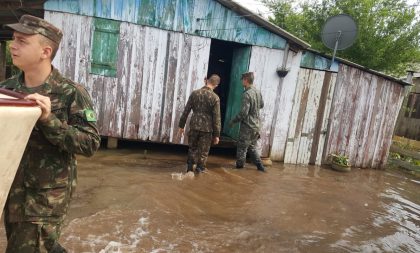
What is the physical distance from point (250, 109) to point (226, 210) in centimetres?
270

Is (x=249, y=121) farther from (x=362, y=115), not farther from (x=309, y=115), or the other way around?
(x=362, y=115)

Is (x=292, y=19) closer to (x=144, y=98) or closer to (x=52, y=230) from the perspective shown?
(x=144, y=98)

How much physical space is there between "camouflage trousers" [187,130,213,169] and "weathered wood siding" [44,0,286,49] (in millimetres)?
2328

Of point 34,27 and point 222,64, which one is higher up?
point 222,64

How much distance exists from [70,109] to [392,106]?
881cm

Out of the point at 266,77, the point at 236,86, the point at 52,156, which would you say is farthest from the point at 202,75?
the point at 52,156

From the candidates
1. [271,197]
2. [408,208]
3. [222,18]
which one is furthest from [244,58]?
[408,208]

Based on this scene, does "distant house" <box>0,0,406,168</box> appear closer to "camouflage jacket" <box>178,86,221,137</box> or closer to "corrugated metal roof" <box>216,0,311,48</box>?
"corrugated metal roof" <box>216,0,311,48</box>

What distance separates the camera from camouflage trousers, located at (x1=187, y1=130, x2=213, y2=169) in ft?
21.2

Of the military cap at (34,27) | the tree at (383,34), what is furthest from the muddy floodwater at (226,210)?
the tree at (383,34)

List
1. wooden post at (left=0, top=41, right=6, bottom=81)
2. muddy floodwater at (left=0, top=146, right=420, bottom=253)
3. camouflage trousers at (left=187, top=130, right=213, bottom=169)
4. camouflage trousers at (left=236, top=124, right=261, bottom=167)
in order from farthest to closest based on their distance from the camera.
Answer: wooden post at (left=0, top=41, right=6, bottom=81) < camouflage trousers at (left=236, top=124, right=261, bottom=167) < camouflage trousers at (left=187, top=130, right=213, bottom=169) < muddy floodwater at (left=0, top=146, right=420, bottom=253)

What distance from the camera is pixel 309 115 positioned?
8.51 meters

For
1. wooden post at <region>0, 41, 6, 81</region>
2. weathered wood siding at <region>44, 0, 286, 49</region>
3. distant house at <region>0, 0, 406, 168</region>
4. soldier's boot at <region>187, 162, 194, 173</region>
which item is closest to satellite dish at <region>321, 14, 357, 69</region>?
distant house at <region>0, 0, 406, 168</region>

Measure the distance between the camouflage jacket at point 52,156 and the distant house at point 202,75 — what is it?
5.12 m
